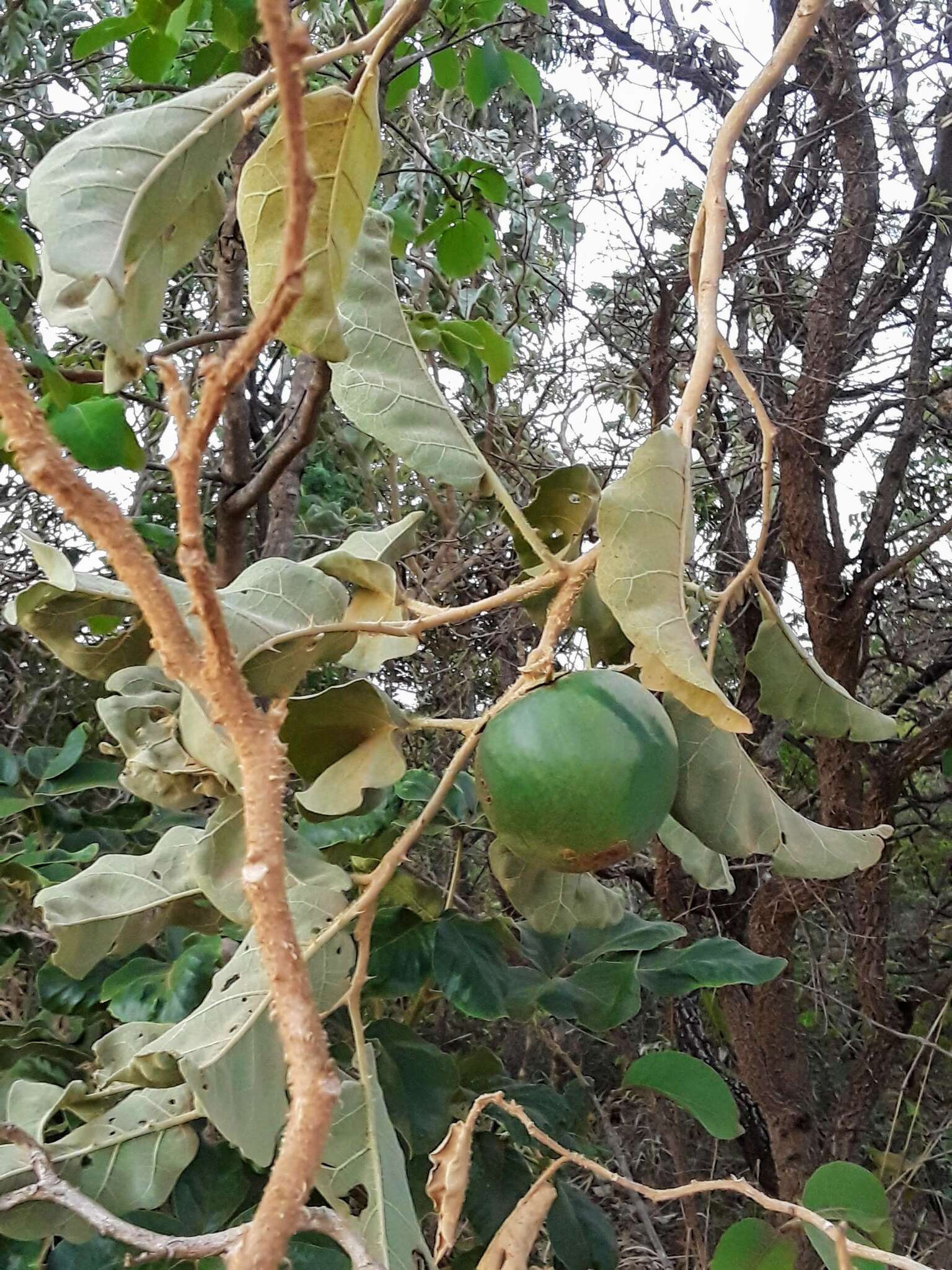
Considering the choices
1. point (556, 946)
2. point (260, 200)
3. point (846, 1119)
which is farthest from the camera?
point (846, 1119)

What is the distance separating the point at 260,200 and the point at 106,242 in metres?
0.13

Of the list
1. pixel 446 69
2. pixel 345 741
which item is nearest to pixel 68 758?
pixel 345 741

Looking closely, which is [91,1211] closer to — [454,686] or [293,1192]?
[293,1192]

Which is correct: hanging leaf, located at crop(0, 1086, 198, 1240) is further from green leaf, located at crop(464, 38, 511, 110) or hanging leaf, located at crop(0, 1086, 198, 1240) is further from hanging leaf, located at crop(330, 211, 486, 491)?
green leaf, located at crop(464, 38, 511, 110)

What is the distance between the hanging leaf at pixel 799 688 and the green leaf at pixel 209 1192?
578 millimetres

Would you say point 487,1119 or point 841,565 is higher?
point 841,565

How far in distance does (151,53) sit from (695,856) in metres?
0.99

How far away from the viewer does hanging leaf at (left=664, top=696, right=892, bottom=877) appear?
0.66 metres

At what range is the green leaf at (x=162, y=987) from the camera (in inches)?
33.3

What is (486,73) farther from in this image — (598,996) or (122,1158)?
(122,1158)

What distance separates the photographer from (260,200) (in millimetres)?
557

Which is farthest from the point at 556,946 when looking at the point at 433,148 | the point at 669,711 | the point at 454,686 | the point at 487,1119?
the point at 433,148

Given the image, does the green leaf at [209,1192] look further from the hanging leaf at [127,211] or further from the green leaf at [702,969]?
the hanging leaf at [127,211]

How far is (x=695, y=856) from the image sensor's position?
808 mm
